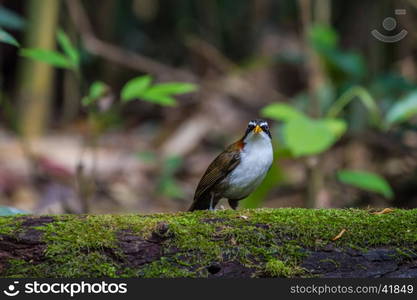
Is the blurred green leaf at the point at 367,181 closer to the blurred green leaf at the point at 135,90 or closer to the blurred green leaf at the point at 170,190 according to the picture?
the blurred green leaf at the point at 135,90

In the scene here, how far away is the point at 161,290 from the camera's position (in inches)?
123

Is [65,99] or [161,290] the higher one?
[65,99]

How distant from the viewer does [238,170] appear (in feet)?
15.0

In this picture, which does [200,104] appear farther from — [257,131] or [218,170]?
[218,170]

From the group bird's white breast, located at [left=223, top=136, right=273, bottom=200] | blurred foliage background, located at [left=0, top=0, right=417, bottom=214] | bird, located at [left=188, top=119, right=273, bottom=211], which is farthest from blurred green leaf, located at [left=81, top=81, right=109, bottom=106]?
bird's white breast, located at [left=223, top=136, right=273, bottom=200]

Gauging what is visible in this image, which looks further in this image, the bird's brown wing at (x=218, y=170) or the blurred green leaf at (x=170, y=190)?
the blurred green leaf at (x=170, y=190)

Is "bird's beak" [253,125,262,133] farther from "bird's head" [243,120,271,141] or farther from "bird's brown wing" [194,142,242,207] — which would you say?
"bird's brown wing" [194,142,242,207]

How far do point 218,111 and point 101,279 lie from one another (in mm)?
7149

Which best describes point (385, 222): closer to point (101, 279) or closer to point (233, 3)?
point (101, 279)

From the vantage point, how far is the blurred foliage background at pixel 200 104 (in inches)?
243

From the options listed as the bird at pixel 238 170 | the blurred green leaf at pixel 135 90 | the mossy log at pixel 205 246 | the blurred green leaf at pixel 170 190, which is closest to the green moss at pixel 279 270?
the mossy log at pixel 205 246

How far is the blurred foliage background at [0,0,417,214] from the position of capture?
6.18m

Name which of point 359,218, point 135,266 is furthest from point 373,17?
point 135,266

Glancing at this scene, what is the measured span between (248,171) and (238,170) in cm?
7
